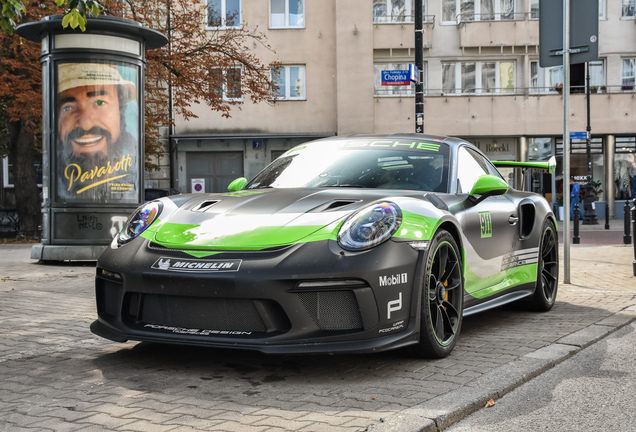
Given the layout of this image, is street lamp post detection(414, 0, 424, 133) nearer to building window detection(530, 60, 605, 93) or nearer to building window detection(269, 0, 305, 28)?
building window detection(269, 0, 305, 28)

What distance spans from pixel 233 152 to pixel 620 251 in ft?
61.0

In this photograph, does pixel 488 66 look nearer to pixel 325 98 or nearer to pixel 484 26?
pixel 484 26

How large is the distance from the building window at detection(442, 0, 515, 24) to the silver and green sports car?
26417mm

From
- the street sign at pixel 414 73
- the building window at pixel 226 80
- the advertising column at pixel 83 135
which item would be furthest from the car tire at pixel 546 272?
the building window at pixel 226 80

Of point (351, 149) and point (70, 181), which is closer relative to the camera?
point (351, 149)

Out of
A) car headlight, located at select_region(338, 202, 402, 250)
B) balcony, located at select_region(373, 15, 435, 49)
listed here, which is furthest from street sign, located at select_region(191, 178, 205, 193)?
car headlight, located at select_region(338, 202, 402, 250)

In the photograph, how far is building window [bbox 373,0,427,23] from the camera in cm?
3020

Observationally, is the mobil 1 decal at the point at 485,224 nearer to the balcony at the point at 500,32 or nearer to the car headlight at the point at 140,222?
the car headlight at the point at 140,222

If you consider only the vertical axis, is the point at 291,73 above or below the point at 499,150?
above

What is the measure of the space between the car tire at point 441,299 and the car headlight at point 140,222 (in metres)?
1.66

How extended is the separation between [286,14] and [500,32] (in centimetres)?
821

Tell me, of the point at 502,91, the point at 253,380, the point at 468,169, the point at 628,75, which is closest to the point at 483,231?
the point at 468,169

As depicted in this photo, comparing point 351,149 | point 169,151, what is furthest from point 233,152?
point 351,149

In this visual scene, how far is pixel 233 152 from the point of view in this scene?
1193 inches
